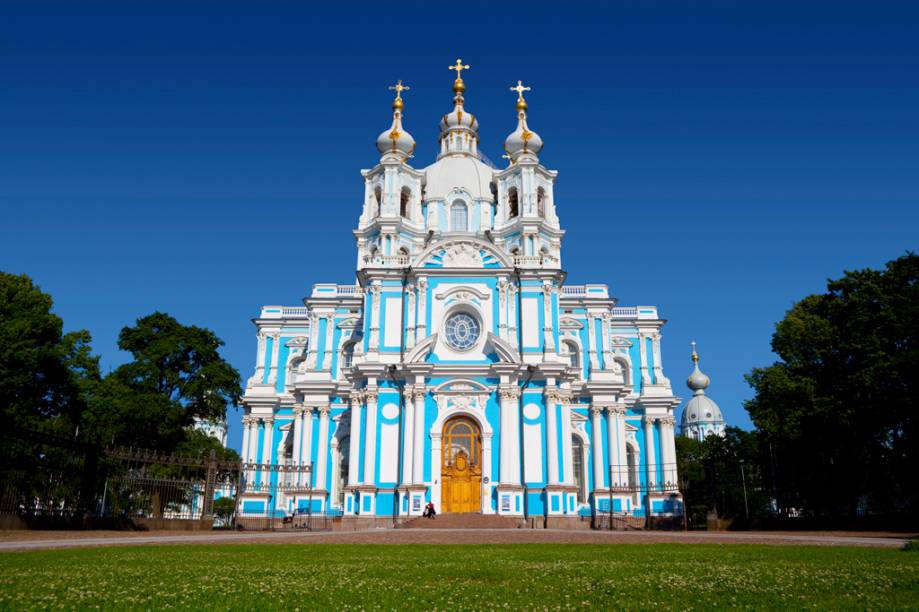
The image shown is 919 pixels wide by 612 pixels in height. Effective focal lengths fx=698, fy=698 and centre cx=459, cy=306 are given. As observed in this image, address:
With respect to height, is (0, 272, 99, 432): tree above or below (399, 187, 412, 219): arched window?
below

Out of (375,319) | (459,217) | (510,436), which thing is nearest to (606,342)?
(459,217)

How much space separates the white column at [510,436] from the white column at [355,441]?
683 centimetres

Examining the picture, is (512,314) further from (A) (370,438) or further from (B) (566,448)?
(A) (370,438)

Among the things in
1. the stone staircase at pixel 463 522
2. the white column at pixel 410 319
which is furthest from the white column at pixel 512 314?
the stone staircase at pixel 463 522

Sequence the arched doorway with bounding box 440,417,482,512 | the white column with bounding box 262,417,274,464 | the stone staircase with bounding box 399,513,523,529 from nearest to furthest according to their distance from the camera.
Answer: the stone staircase with bounding box 399,513,523,529 < the arched doorway with bounding box 440,417,482,512 < the white column with bounding box 262,417,274,464

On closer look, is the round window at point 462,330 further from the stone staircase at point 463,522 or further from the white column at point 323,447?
the white column at point 323,447

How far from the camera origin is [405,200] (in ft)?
153

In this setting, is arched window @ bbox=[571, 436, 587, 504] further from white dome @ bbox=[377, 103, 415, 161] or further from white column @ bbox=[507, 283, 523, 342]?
white dome @ bbox=[377, 103, 415, 161]

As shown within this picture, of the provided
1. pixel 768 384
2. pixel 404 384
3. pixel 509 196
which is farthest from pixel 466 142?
pixel 768 384

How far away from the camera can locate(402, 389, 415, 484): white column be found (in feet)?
104

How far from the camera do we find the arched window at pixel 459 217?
154 ft

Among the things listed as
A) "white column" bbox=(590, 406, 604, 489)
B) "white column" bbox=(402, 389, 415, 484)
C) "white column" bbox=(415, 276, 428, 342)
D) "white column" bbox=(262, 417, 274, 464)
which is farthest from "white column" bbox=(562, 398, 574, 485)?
"white column" bbox=(262, 417, 274, 464)

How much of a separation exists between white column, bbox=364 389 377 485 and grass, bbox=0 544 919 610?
65.0 feet

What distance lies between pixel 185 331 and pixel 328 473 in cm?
1091
